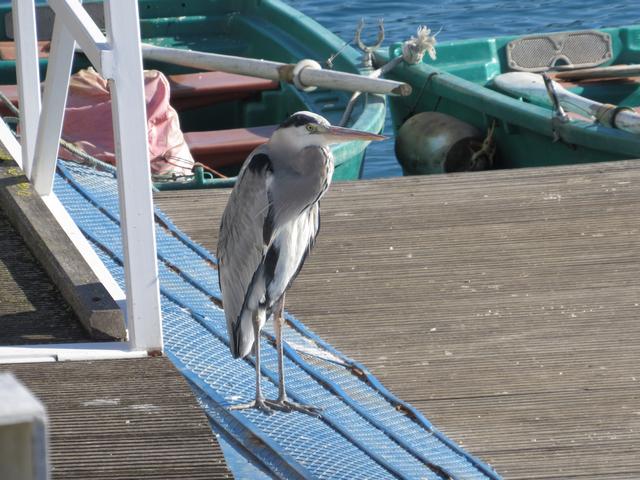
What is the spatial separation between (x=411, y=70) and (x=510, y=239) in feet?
11.7

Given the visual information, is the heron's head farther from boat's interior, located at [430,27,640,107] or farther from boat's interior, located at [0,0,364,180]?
boat's interior, located at [430,27,640,107]

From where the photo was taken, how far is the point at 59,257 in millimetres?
3480

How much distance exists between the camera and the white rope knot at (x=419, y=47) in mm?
8422

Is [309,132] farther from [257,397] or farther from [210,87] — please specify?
[210,87]

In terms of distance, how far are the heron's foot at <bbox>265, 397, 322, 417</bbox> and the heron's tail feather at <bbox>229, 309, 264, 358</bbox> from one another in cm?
17

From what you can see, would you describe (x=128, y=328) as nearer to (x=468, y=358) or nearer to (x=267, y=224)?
(x=267, y=224)

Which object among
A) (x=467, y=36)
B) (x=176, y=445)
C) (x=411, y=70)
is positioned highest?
(x=176, y=445)

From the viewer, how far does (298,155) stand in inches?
130

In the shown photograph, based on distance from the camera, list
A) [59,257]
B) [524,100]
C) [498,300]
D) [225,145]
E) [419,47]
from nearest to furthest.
Result: 1. [59,257]
2. [498,300]
3. [225,145]
4. [419,47]
5. [524,100]

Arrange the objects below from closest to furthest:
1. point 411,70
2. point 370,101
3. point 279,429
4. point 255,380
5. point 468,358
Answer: point 279,429
point 255,380
point 468,358
point 370,101
point 411,70

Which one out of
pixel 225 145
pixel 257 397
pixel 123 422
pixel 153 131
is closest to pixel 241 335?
pixel 257 397

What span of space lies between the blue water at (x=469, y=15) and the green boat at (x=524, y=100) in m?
5.08

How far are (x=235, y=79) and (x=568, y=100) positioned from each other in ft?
8.09

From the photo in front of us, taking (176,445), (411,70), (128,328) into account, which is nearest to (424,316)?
(128,328)
